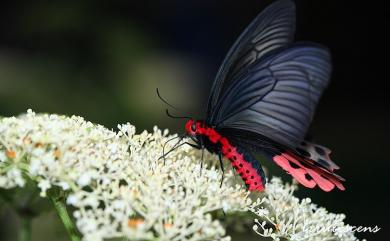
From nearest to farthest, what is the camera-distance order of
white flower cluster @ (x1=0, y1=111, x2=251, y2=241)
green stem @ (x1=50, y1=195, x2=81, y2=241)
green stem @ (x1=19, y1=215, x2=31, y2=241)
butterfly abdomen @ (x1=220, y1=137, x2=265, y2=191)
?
white flower cluster @ (x1=0, y1=111, x2=251, y2=241) → green stem @ (x1=50, y1=195, x2=81, y2=241) → green stem @ (x1=19, y1=215, x2=31, y2=241) → butterfly abdomen @ (x1=220, y1=137, x2=265, y2=191)

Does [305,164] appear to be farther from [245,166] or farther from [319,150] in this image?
[245,166]

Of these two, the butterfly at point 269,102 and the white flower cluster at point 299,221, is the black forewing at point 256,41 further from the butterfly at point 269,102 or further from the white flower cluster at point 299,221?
the white flower cluster at point 299,221

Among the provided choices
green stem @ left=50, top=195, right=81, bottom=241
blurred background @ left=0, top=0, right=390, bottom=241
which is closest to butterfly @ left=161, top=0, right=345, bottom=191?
green stem @ left=50, top=195, right=81, bottom=241

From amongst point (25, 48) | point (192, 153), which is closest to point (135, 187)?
point (192, 153)

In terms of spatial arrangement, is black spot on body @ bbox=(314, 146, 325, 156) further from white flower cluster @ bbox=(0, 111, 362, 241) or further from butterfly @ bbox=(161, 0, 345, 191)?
white flower cluster @ bbox=(0, 111, 362, 241)

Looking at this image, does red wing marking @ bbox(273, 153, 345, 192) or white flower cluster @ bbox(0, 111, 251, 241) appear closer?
white flower cluster @ bbox(0, 111, 251, 241)

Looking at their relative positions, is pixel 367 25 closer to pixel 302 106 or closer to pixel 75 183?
pixel 302 106
